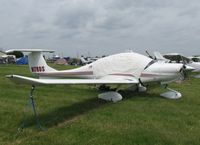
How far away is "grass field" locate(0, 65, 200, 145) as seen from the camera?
611 centimetres

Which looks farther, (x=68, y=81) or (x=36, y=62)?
(x=36, y=62)

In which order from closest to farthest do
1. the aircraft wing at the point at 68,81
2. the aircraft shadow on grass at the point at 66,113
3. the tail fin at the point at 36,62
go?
the aircraft wing at the point at 68,81 → the aircraft shadow on grass at the point at 66,113 → the tail fin at the point at 36,62

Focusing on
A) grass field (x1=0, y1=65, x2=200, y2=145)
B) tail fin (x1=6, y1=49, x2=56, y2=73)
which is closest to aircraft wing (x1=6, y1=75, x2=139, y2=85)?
grass field (x1=0, y1=65, x2=200, y2=145)

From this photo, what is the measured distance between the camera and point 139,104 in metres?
10.3

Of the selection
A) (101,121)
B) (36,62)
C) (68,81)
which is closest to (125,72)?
(68,81)

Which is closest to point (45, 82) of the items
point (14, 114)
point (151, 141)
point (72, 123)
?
point (72, 123)

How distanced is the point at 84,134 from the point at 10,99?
4966mm

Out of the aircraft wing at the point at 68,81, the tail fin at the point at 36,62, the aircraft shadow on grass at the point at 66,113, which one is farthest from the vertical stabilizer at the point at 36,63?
the aircraft shadow on grass at the point at 66,113

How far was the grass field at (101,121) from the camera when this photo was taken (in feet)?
20.0

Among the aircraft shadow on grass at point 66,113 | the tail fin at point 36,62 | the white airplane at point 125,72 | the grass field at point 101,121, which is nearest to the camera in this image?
the grass field at point 101,121

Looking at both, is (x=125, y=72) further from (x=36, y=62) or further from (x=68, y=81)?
(x=36, y=62)

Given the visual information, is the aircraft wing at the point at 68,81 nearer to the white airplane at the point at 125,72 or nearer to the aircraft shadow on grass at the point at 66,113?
the white airplane at the point at 125,72

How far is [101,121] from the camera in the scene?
7.59 meters

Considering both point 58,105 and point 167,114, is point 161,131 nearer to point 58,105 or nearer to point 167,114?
point 167,114
